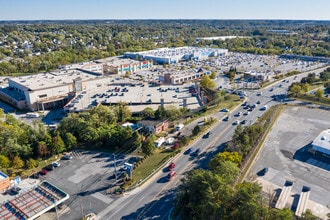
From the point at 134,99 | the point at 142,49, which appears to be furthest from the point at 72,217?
the point at 142,49

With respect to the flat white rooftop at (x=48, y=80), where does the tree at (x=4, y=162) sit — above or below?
below

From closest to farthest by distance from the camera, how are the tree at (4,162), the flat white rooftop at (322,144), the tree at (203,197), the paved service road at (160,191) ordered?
the tree at (203,197) → the paved service road at (160,191) → the tree at (4,162) → the flat white rooftop at (322,144)

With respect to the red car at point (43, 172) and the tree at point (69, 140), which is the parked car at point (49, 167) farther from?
the tree at point (69, 140)

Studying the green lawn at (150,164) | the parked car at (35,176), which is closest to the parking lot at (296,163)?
the green lawn at (150,164)

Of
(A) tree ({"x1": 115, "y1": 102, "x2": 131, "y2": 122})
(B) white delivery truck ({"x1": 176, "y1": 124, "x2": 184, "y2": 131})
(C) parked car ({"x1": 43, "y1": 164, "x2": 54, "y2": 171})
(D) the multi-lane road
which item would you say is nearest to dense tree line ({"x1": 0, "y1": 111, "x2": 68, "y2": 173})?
(C) parked car ({"x1": 43, "y1": 164, "x2": 54, "y2": 171})

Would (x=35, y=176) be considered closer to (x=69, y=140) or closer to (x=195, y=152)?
(x=69, y=140)

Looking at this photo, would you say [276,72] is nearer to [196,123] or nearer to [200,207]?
[196,123]
